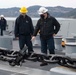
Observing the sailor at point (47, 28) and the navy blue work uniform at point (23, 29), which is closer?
the sailor at point (47, 28)

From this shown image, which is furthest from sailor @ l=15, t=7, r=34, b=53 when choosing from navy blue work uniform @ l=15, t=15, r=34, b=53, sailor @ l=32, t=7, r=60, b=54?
sailor @ l=32, t=7, r=60, b=54

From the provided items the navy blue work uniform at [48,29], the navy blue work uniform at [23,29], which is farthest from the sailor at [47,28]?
the navy blue work uniform at [23,29]

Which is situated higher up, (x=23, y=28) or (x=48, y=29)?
(x=48, y=29)

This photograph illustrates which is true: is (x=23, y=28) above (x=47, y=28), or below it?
below

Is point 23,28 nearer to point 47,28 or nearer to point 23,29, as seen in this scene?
point 23,29

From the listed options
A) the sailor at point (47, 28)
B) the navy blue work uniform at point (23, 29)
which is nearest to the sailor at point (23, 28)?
the navy blue work uniform at point (23, 29)

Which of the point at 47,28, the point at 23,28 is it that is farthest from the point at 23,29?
the point at 47,28

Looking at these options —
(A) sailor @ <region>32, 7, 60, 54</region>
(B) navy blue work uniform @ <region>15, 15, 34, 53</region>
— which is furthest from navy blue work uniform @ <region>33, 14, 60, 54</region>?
(B) navy blue work uniform @ <region>15, 15, 34, 53</region>

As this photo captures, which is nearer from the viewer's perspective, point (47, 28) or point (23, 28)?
point (47, 28)

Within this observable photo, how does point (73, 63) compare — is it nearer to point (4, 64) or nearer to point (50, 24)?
point (4, 64)

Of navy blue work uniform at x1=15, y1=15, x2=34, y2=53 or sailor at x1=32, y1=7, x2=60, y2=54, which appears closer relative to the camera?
sailor at x1=32, y1=7, x2=60, y2=54

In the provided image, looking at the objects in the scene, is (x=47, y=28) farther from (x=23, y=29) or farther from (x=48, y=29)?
(x=23, y=29)

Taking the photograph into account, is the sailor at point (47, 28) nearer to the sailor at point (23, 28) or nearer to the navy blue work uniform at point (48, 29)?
the navy blue work uniform at point (48, 29)

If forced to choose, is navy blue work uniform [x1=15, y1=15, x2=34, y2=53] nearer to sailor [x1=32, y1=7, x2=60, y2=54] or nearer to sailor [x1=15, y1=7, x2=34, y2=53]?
sailor [x1=15, y1=7, x2=34, y2=53]
